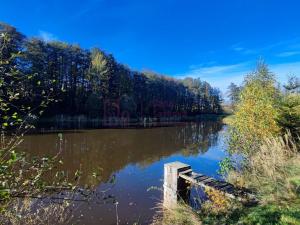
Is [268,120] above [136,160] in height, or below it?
above

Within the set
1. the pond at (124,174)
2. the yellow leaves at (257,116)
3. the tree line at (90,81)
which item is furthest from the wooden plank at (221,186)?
the tree line at (90,81)

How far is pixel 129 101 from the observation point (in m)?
43.6

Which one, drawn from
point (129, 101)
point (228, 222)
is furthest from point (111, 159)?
point (129, 101)

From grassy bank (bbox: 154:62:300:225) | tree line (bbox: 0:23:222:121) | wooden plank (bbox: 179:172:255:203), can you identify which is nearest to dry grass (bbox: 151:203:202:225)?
grassy bank (bbox: 154:62:300:225)

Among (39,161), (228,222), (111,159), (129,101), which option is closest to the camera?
(39,161)

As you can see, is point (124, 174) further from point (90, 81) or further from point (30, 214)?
point (90, 81)

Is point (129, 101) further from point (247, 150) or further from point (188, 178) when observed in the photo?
point (188, 178)

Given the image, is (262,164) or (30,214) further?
(262,164)

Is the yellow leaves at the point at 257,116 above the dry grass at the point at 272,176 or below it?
above

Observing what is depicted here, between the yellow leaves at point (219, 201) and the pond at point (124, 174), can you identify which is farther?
the pond at point (124, 174)

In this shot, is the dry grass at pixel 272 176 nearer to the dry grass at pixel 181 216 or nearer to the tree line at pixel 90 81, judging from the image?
the dry grass at pixel 181 216

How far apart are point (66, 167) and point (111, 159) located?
2.63 metres

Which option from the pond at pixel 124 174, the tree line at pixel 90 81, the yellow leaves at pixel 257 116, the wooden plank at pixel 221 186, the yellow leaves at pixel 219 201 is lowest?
the pond at pixel 124 174

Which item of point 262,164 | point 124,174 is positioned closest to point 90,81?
point 124,174
